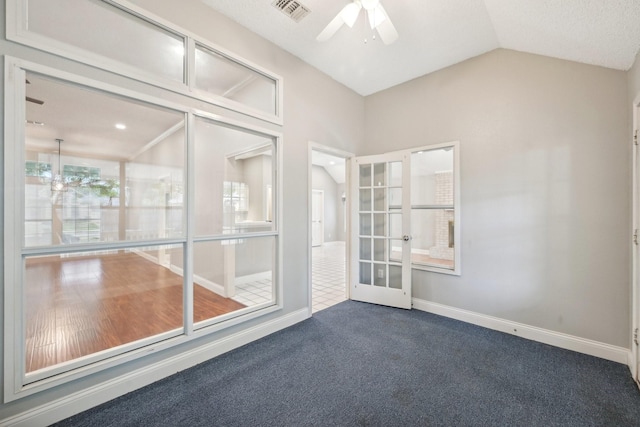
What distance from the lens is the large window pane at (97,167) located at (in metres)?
1.61

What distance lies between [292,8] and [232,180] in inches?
68.2

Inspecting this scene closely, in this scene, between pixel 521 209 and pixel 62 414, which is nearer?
pixel 62 414

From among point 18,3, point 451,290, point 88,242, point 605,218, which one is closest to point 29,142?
point 88,242

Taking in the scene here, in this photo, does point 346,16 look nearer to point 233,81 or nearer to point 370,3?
point 370,3

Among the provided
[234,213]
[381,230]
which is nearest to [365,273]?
[381,230]

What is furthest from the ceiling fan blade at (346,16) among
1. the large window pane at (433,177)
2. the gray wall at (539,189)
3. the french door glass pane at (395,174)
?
the large window pane at (433,177)

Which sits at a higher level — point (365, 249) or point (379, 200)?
point (379, 200)

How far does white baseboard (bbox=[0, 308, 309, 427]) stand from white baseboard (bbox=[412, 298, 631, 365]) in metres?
2.16

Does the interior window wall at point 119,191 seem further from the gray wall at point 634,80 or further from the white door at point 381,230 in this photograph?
the gray wall at point 634,80

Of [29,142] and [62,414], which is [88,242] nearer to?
[29,142]

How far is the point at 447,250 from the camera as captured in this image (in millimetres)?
4367

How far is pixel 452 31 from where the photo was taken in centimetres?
253

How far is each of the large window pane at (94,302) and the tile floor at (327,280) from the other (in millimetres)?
1820

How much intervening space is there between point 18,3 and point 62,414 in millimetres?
2505
